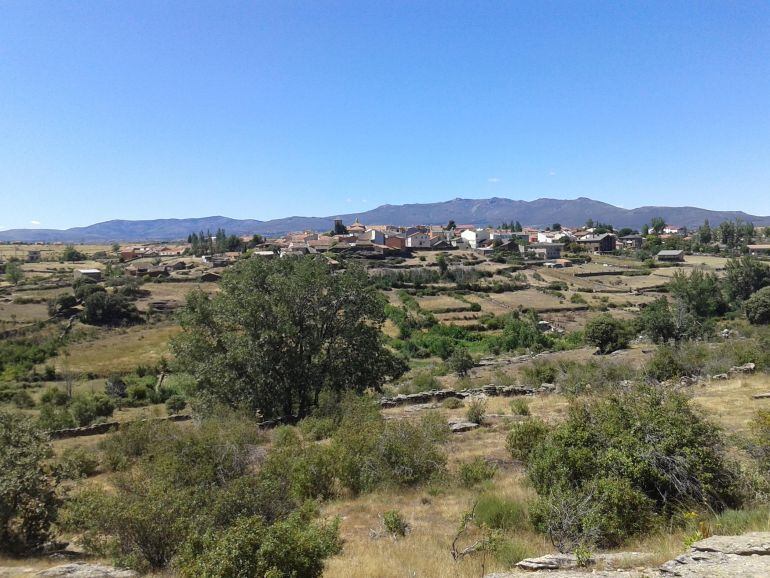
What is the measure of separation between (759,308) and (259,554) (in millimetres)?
48752

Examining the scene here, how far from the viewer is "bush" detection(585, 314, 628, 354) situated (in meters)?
33.4

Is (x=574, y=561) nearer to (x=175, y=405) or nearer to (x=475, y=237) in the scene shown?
(x=175, y=405)

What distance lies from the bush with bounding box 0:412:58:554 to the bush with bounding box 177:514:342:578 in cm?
495

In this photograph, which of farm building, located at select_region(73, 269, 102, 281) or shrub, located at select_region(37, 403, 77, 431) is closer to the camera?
shrub, located at select_region(37, 403, 77, 431)

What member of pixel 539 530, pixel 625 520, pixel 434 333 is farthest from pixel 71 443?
pixel 434 333

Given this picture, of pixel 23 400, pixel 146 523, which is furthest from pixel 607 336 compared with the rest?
pixel 23 400

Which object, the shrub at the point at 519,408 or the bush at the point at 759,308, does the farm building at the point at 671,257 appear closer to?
the bush at the point at 759,308

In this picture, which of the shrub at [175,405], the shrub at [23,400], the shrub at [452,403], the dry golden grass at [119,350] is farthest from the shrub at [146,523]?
the dry golden grass at [119,350]

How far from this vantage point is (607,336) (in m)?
33.8

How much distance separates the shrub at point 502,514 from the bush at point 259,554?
3.56 metres

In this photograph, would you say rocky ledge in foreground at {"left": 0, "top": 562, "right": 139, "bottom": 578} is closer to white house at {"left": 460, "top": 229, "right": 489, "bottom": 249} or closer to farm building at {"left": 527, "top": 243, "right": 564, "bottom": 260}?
farm building at {"left": 527, "top": 243, "right": 564, "bottom": 260}

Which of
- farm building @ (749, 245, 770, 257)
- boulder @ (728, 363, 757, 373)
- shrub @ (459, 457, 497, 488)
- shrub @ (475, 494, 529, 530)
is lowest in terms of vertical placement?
boulder @ (728, 363, 757, 373)

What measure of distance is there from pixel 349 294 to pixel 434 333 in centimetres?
3164

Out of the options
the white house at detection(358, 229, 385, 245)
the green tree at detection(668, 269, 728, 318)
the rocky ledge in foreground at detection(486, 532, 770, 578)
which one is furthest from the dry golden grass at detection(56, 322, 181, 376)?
the white house at detection(358, 229, 385, 245)
